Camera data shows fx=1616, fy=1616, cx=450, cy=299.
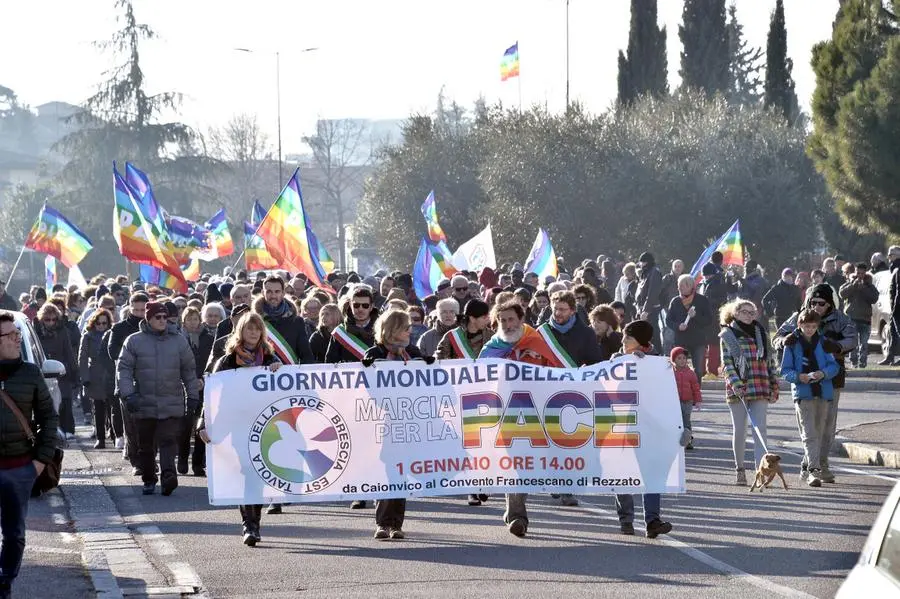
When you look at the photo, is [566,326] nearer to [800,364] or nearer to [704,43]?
[800,364]

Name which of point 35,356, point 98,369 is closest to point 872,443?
point 35,356

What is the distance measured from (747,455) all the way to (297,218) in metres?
8.78

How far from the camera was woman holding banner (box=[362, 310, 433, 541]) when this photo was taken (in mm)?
11383

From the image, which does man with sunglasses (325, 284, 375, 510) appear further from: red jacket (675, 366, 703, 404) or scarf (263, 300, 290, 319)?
red jacket (675, 366, 703, 404)

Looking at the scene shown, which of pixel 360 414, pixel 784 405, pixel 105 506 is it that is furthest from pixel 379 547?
pixel 784 405

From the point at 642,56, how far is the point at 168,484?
5243 cm

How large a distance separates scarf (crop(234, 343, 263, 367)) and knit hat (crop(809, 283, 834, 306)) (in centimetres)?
524

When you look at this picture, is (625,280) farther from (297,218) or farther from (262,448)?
(262,448)

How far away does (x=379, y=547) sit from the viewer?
11.0m

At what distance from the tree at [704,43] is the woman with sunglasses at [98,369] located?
52.8m

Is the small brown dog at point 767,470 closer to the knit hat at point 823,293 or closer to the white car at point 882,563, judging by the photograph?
the knit hat at point 823,293

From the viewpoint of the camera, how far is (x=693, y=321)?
865 inches

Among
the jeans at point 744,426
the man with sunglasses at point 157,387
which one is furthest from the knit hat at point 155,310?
the jeans at point 744,426

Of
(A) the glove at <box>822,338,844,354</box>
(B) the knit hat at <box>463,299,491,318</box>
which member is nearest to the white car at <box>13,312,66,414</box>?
(B) the knit hat at <box>463,299,491,318</box>
